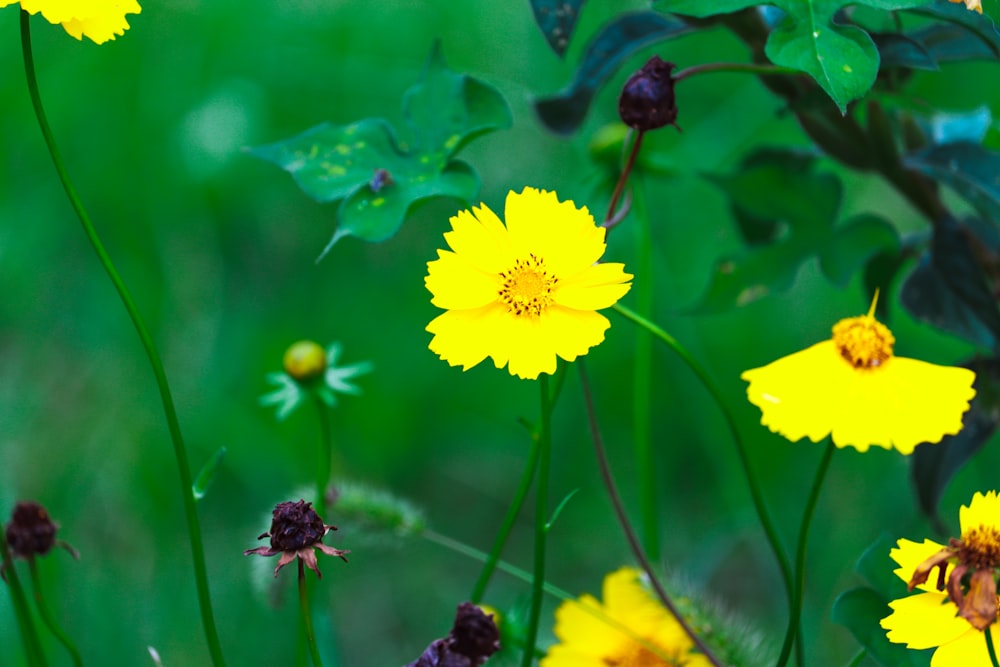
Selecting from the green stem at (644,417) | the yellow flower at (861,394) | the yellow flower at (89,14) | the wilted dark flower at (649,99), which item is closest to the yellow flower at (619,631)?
the green stem at (644,417)

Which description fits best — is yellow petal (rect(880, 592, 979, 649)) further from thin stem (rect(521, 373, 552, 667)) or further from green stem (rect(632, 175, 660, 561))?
green stem (rect(632, 175, 660, 561))

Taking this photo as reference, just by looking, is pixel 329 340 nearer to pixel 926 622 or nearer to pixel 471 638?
pixel 471 638

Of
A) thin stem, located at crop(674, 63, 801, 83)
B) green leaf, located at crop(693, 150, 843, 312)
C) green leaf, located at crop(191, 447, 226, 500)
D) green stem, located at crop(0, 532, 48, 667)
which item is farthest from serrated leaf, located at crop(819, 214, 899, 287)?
green stem, located at crop(0, 532, 48, 667)

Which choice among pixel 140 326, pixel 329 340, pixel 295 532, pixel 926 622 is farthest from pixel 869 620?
pixel 329 340

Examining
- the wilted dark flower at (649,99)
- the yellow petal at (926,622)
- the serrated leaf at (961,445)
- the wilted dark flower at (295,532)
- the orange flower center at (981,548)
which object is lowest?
the wilted dark flower at (295,532)

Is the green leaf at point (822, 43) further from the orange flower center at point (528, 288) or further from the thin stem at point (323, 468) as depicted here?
the thin stem at point (323, 468)
